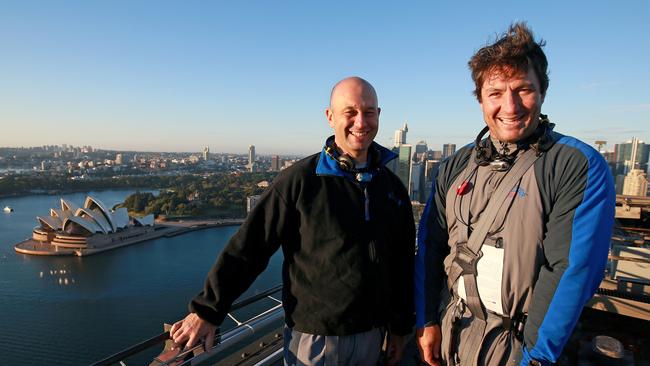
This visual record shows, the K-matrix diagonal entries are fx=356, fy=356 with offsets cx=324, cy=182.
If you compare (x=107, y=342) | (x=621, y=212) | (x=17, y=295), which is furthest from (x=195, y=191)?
(x=621, y=212)

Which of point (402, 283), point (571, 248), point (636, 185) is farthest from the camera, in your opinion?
point (636, 185)

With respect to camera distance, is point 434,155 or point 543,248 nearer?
point 543,248

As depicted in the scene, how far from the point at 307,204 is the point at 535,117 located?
539 mm

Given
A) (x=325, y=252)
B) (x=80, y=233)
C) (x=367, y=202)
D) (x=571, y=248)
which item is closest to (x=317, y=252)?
(x=325, y=252)

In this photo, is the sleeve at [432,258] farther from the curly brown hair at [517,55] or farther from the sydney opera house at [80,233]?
the sydney opera house at [80,233]

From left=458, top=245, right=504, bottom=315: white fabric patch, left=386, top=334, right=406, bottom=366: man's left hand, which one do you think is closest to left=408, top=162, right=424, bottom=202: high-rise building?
left=386, top=334, right=406, bottom=366: man's left hand

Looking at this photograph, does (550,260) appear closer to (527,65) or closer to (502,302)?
(502,302)

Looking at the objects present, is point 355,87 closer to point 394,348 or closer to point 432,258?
point 432,258

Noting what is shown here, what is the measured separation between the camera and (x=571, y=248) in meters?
0.64

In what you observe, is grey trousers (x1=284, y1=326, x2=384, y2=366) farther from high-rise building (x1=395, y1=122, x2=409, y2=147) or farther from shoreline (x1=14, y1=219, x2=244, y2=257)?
high-rise building (x1=395, y1=122, x2=409, y2=147)

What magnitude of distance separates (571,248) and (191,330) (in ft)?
2.71

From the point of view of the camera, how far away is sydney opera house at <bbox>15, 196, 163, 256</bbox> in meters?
16.6

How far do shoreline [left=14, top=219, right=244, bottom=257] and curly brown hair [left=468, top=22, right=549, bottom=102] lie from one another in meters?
13.2

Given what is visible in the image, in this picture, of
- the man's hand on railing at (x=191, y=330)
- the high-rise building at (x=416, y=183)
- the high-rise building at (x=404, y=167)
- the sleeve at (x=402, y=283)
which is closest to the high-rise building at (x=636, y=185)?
the high-rise building at (x=416, y=183)
